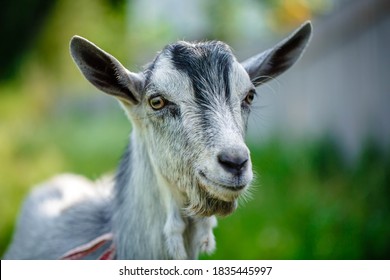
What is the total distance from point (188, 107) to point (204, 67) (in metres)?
0.13

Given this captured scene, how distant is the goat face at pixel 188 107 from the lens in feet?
6.13

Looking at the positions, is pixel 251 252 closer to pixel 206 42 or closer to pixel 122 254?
pixel 122 254

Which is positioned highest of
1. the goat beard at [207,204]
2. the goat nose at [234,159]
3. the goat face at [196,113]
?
the goat face at [196,113]

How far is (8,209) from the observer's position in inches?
181

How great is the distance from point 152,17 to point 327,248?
10.2ft

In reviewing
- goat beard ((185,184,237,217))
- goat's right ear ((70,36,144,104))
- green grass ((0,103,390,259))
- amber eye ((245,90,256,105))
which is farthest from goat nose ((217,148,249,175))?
green grass ((0,103,390,259))

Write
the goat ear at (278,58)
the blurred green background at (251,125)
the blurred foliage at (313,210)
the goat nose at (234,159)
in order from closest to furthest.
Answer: the goat nose at (234,159) < the goat ear at (278,58) < the blurred foliage at (313,210) < the blurred green background at (251,125)

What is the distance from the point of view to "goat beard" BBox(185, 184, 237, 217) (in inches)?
75.2

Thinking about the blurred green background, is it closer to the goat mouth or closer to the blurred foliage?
the blurred foliage

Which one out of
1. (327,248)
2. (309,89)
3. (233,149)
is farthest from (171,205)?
(309,89)

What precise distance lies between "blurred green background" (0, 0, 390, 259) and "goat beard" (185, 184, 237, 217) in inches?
54.3

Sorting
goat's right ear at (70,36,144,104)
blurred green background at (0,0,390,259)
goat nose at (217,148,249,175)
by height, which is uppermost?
blurred green background at (0,0,390,259)

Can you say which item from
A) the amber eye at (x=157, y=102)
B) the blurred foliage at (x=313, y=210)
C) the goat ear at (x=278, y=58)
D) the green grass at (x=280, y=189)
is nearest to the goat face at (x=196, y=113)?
the amber eye at (x=157, y=102)

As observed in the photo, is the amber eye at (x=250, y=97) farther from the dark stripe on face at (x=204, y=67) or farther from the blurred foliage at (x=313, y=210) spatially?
the blurred foliage at (x=313, y=210)
